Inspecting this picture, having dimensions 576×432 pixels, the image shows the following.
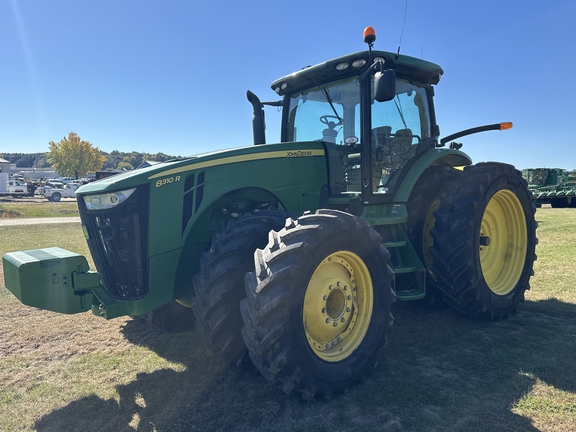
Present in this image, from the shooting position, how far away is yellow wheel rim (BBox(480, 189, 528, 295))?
16.9ft

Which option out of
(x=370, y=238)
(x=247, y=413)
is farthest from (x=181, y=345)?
(x=370, y=238)

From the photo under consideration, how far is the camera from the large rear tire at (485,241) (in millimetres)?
4391

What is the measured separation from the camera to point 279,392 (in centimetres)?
319

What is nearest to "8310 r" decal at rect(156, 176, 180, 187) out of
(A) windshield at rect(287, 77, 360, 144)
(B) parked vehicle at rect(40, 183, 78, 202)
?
(A) windshield at rect(287, 77, 360, 144)

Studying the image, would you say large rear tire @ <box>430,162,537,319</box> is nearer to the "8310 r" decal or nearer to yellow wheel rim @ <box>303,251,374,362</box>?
yellow wheel rim @ <box>303,251,374,362</box>

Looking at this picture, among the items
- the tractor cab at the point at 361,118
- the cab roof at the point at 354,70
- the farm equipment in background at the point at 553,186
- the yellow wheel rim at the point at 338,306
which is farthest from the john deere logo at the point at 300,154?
the farm equipment in background at the point at 553,186

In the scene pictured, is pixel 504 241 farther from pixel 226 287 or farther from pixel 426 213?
pixel 226 287

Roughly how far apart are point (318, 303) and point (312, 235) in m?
0.55

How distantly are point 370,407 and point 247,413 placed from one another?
2.71 feet

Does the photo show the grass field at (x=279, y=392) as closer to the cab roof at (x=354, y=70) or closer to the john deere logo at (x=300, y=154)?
the john deere logo at (x=300, y=154)

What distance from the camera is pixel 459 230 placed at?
4371 mm

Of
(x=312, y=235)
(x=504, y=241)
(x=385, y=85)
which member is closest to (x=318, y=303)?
(x=312, y=235)

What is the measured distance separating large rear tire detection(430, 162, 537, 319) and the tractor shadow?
0.42 meters

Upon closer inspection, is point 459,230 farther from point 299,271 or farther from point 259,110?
point 259,110
